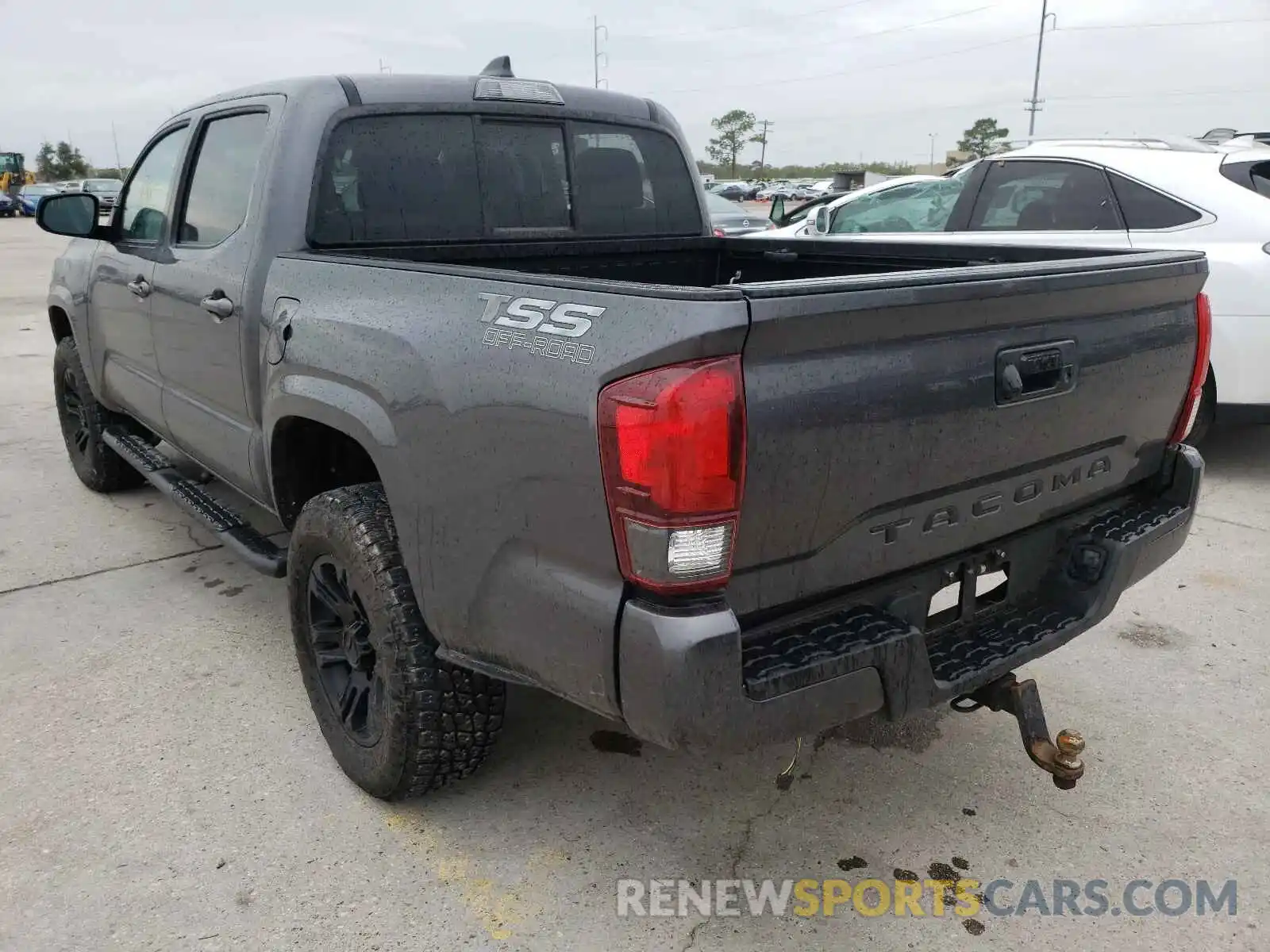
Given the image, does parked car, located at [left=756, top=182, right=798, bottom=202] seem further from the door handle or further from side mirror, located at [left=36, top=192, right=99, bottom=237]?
the door handle

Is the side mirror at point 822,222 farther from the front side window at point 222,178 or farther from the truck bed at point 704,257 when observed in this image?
the front side window at point 222,178

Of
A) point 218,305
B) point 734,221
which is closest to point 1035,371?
point 218,305

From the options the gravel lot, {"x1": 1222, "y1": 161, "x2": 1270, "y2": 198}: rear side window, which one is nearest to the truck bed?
the gravel lot

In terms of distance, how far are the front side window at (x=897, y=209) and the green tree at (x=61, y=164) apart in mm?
79355

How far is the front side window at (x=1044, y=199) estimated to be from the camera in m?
5.60

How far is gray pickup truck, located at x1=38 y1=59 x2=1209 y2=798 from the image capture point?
1812 millimetres

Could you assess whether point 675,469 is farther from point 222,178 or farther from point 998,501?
point 222,178

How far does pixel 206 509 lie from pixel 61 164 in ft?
288

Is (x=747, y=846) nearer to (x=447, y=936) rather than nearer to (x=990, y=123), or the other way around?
(x=447, y=936)

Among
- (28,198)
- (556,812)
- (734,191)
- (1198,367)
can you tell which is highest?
(1198,367)

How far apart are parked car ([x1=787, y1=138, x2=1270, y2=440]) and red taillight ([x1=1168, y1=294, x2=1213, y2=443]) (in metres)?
2.13

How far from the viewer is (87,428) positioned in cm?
528

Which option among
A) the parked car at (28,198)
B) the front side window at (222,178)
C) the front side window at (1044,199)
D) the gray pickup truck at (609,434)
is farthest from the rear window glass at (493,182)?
the parked car at (28,198)

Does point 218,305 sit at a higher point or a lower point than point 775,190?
higher
